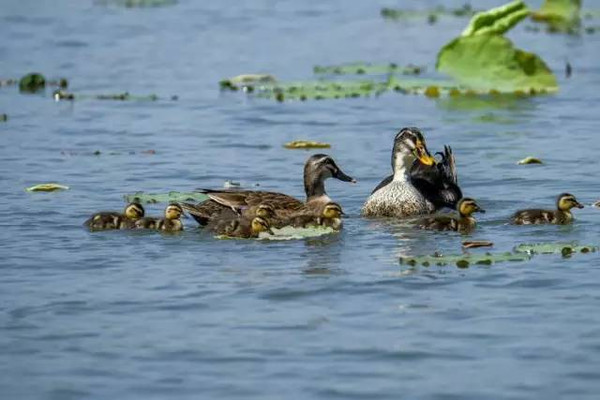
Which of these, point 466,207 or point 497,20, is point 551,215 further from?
Result: point 497,20

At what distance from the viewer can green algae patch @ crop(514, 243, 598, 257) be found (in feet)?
43.0

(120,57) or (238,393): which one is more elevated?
(120,57)

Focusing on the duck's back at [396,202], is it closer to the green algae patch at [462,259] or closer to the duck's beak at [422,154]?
the duck's beak at [422,154]

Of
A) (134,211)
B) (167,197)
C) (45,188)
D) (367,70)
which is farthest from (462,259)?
(367,70)

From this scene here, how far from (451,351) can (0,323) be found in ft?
9.72

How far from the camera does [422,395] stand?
9.68 m

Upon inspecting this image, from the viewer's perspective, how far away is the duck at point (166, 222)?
1409 cm

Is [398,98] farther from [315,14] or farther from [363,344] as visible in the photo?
[363,344]

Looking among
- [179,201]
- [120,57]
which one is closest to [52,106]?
[120,57]

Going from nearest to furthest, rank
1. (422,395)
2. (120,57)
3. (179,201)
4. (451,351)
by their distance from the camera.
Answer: (422,395), (451,351), (179,201), (120,57)

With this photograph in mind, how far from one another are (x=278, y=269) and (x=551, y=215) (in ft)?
8.92

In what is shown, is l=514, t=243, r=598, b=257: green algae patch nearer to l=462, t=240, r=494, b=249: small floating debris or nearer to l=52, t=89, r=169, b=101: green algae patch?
l=462, t=240, r=494, b=249: small floating debris

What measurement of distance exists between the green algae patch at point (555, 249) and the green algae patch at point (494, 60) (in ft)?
29.2

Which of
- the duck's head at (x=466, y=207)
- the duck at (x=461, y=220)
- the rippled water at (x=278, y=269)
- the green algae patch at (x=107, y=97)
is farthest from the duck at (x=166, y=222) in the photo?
the green algae patch at (x=107, y=97)
